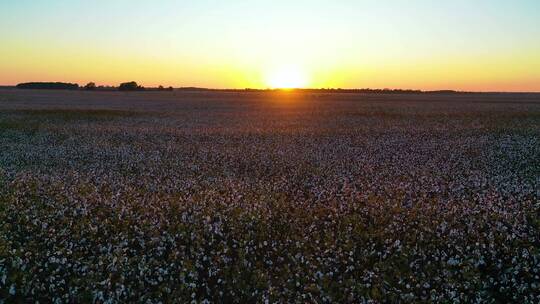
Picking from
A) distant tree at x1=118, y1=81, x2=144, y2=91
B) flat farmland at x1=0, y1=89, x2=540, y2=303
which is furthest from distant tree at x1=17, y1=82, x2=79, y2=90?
flat farmland at x1=0, y1=89, x2=540, y2=303

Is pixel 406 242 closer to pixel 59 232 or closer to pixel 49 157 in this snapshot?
A: pixel 59 232

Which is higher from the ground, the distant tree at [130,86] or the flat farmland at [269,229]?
the distant tree at [130,86]

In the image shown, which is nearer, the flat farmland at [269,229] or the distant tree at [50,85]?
the flat farmland at [269,229]

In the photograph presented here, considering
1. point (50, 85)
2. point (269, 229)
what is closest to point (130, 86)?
point (50, 85)

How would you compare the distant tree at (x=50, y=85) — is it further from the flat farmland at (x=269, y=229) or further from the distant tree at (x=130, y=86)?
the flat farmland at (x=269, y=229)

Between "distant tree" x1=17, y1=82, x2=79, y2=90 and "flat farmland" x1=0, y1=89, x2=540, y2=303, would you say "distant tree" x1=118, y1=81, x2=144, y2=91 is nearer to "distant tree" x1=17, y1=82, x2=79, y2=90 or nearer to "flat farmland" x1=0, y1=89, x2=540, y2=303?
"distant tree" x1=17, y1=82, x2=79, y2=90

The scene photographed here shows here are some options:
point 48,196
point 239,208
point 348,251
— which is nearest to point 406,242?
point 348,251

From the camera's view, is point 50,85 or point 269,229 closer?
point 269,229

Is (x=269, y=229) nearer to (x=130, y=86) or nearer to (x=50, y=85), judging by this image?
(x=130, y=86)

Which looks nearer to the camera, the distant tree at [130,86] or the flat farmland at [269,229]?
the flat farmland at [269,229]

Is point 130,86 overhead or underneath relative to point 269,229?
overhead

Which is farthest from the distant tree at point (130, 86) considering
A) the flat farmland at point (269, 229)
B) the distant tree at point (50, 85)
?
the flat farmland at point (269, 229)

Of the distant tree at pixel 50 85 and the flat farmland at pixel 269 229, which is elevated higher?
the distant tree at pixel 50 85

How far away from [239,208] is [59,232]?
403cm
